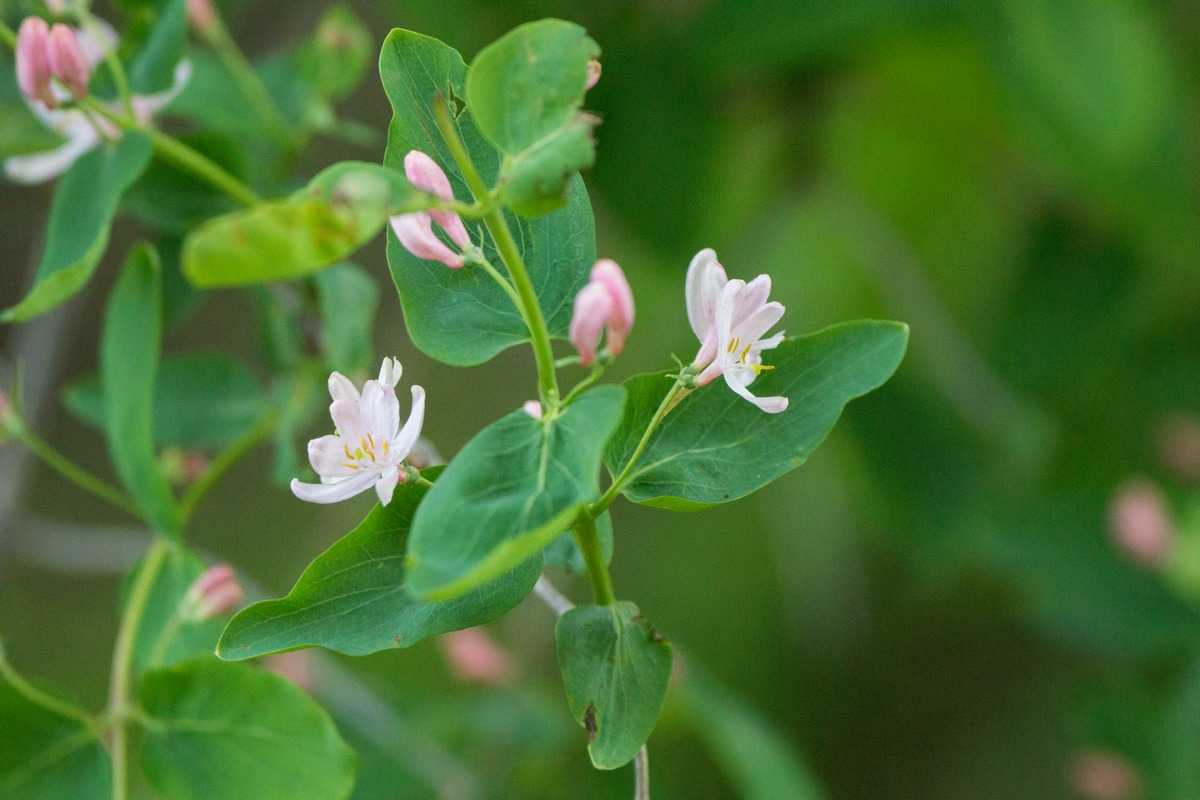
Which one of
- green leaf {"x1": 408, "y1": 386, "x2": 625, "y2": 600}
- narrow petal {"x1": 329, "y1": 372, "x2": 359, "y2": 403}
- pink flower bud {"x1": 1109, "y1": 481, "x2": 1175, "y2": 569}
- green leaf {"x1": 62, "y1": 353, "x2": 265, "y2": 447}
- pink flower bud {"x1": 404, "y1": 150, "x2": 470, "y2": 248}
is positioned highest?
pink flower bud {"x1": 404, "y1": 150, "x2": 470, "y2": 248}

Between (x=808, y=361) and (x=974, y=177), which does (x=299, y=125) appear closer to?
(x=808, y=361)

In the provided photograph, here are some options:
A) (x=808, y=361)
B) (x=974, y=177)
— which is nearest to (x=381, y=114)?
(x=974, y=177)

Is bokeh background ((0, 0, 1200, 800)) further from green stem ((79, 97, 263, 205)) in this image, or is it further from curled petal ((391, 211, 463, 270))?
curled petal ((391, 211, 463, 270))

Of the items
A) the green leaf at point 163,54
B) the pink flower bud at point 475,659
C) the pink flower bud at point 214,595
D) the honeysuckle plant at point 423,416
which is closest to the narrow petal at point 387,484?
the honeysuckle plant at point 423,416

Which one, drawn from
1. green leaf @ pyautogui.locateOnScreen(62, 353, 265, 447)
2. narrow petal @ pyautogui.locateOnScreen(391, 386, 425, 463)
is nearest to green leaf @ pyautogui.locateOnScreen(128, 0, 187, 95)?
green leaf @ pyautogui.locateOnScreen(62, 353, 265, 447)

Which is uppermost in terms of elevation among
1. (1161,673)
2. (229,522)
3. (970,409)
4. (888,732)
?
(970,409)

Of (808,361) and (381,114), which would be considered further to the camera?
(381,114)

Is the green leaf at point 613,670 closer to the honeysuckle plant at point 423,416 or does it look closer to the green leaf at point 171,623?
the honeysuckle plant at point 423,416
